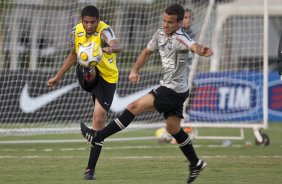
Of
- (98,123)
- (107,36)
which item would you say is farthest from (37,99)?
(107,36)

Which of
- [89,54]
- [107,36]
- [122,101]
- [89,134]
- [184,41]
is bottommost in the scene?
[122,101]

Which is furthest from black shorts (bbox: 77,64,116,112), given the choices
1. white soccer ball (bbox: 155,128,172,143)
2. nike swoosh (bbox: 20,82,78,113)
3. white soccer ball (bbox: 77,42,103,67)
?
nike swoosh (bbox: 20,82,78,113)

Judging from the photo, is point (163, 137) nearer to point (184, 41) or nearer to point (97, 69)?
point (97, 69)

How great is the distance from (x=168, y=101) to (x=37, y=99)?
8558mm

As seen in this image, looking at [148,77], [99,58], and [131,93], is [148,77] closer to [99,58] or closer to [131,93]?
[131,93]

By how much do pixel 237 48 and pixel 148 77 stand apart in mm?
2109

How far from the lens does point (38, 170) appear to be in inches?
400

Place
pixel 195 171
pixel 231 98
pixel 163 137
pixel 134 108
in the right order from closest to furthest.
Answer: pixel 195 171 < pixel 134 108 < pixel 163 137 < pixel 231 98

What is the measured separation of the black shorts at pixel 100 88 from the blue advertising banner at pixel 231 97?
26.3 feet

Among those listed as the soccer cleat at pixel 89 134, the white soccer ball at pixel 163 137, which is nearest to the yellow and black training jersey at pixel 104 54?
the soccer cleat at pixel 89 134

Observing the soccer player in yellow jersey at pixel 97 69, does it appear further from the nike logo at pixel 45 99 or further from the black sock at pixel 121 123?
the nike logo at pixel 45 99

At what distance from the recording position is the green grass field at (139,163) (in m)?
9.24

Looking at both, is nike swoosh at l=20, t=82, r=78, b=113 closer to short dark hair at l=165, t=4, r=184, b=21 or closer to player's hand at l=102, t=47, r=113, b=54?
player's hand at l=102, t=47, r=113, b=54

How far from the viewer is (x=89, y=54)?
915 cm
